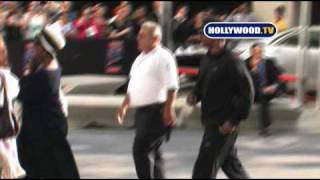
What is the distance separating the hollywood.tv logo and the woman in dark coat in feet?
4.18

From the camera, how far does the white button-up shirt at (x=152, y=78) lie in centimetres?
519

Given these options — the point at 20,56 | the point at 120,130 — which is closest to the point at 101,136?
the point at 120,130

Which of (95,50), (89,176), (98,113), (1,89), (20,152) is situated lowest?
(95,50)

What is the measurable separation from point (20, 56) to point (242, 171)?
6194 millimetres

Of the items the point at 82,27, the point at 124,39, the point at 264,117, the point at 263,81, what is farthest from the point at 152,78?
the point at 82,27

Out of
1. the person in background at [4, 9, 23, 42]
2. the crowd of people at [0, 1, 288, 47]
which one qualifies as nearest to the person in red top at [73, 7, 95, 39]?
the crowd of people at [0, 1, 288, 47]

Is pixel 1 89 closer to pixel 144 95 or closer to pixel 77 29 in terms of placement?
pixel 144 95

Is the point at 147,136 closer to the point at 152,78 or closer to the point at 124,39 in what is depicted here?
the point at 152,78

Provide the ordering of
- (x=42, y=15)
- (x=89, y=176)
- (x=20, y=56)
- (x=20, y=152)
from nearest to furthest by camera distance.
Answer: (x=20, y=152) → (x=89, y=176) → (x=42, y=15) → (x=20, y=56)

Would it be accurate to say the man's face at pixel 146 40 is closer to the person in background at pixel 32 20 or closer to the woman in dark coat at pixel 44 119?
the woman in dark coat at pixel 44 119

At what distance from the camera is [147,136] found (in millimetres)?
5293

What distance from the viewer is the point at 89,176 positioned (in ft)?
19.7

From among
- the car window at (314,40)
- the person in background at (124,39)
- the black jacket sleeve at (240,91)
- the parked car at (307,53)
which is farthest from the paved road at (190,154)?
the person in background at (124,39)

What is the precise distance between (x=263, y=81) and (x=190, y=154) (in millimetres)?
1061
